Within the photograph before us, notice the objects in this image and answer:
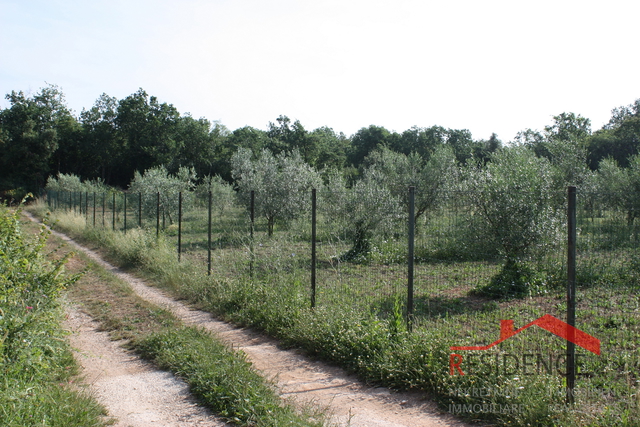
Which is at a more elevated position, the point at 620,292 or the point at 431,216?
the point at 431,216

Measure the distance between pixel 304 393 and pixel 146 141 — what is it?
1850 inches

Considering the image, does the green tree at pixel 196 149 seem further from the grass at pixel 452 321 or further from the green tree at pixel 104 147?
the grass at pixel 452 321

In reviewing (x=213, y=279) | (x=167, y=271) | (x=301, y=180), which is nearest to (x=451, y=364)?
(x=213, y=279)

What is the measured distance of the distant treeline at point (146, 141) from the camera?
140 feet

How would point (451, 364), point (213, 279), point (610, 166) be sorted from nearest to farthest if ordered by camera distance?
point (451, 364) → point (213, 279) → point (610, 166)

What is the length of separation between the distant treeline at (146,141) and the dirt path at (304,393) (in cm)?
3684

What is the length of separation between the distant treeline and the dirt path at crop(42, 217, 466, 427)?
3684 centimetres

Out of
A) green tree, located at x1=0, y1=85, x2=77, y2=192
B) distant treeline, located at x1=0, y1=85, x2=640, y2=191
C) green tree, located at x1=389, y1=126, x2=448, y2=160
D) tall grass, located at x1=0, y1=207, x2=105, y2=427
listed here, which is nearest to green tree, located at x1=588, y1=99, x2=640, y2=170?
distant treeline, located at x1=0, y1=85, x2=640, y2=191

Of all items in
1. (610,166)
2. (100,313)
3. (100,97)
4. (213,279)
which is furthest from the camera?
(100,97)

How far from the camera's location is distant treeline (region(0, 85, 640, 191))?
140ft

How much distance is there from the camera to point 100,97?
5394 centimetres

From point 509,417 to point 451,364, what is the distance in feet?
2.31

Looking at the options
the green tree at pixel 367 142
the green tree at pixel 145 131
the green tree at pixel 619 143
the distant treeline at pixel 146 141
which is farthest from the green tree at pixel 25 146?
the green tree at pixel 619 143

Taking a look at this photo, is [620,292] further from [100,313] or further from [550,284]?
[100,313]
